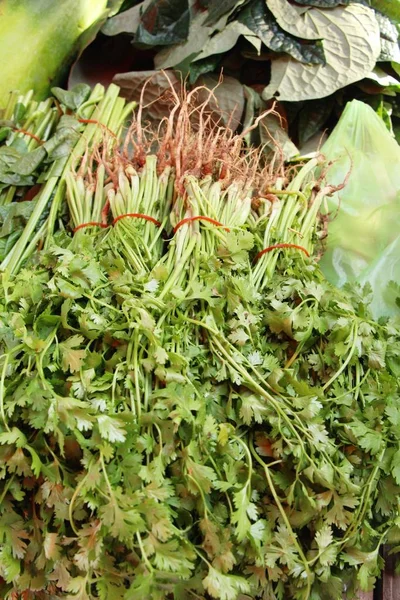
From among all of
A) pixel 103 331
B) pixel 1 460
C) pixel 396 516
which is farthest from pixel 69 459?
pixel 396 516

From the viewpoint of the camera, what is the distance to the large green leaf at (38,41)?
1.70 meters

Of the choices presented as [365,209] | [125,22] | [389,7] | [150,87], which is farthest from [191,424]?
[389,7]

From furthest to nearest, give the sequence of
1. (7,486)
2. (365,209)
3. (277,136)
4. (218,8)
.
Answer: (218,8), (277,136), (365,209), (7,486)

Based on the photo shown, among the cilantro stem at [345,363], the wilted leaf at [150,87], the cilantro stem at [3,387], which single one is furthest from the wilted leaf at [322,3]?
the cilantro stem at [3,387]

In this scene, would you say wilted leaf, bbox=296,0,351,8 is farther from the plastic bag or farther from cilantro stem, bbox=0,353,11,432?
cilantro stem, bbox=0,353,11,432

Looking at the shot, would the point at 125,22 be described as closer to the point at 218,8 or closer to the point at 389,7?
the point at 218,8

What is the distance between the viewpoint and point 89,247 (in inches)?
39.3

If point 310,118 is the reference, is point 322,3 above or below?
above

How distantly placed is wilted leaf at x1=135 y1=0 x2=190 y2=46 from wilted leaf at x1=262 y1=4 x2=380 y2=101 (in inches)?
11.6

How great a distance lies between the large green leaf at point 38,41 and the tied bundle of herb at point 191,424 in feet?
2.99

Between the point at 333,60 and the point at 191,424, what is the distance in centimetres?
122

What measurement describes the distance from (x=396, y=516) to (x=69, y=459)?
0.51 meters

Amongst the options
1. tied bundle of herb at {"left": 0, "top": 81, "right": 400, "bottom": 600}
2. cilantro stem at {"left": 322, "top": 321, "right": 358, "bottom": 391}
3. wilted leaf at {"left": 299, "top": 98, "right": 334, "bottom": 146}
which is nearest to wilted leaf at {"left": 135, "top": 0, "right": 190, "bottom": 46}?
wilted leaf at {"left": 299, "top": 98, "right": 334, "bottom": 146}

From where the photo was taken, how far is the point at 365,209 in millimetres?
1356
